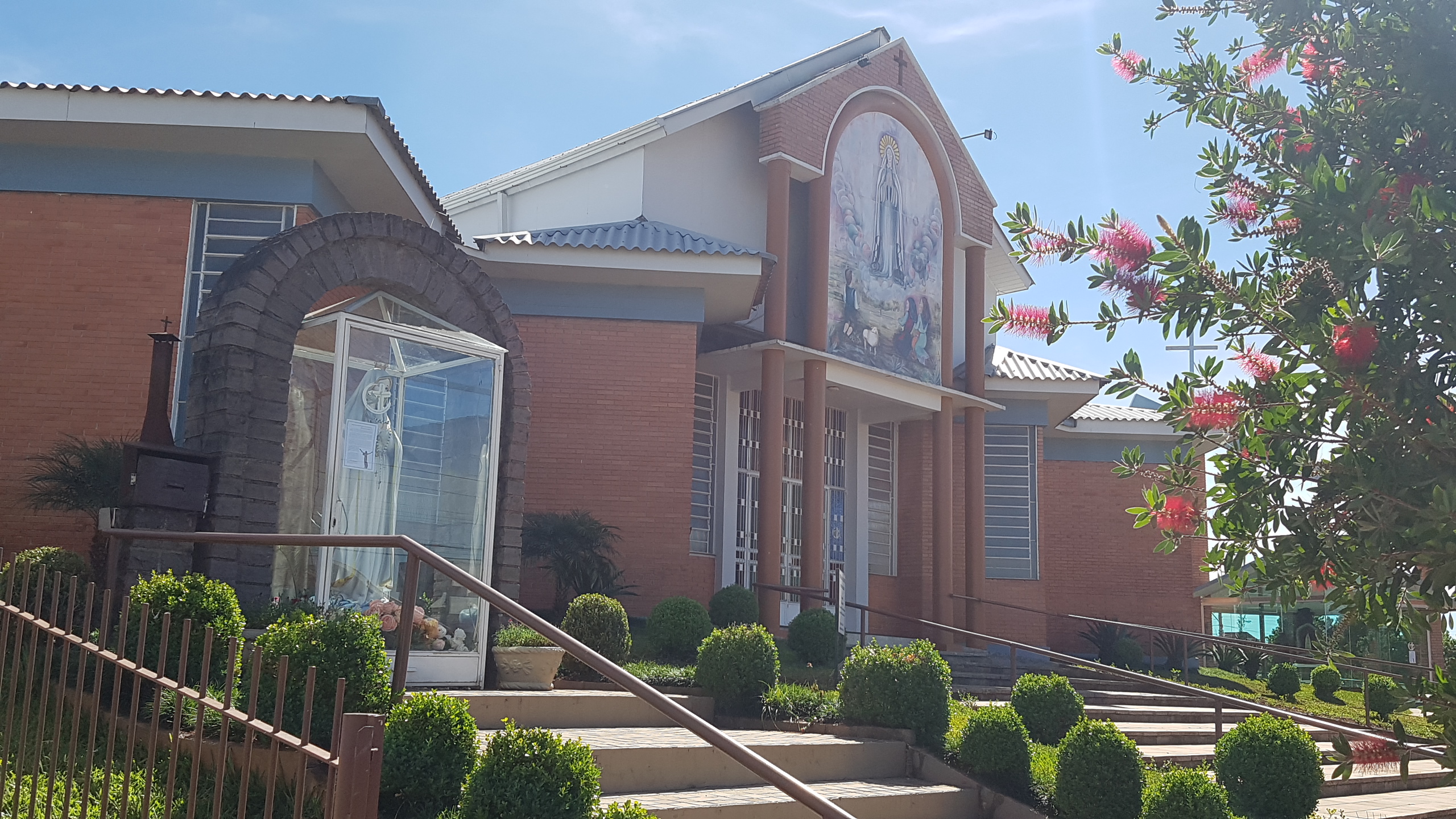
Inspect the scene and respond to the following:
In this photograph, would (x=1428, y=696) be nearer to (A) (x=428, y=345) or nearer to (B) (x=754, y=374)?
(A) (x=428, y=345)

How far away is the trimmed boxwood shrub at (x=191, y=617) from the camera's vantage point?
6.24 m

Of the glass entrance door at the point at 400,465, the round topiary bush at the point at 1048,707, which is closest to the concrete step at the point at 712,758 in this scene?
the glass entrance door at the point at 400,465

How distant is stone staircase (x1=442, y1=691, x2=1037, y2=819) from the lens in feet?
23.1

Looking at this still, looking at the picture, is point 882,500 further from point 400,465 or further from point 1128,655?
point 400,465

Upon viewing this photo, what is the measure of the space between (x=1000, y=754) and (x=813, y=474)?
25.2 ft

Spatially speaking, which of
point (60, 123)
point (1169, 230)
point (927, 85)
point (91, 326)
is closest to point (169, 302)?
point (91, 326)

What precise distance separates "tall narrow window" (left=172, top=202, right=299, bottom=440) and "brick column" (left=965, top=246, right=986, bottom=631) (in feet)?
35.3

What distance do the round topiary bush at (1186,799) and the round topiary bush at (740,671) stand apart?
10.0ft

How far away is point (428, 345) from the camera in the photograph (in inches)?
359

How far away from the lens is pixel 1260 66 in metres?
4.88

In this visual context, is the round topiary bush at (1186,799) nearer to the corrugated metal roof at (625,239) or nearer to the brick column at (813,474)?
the brick column at (813,474)

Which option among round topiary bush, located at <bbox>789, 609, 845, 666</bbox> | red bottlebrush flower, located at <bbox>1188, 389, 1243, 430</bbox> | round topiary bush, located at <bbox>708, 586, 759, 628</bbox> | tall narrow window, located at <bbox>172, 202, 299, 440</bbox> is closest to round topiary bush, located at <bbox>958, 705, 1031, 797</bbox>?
red bottlebrush flower, located at <bbox>1188, 389, 1243, 430</bbox>

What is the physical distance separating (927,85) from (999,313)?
49.9 ft

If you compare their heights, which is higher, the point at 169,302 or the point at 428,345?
the point at 169,302
